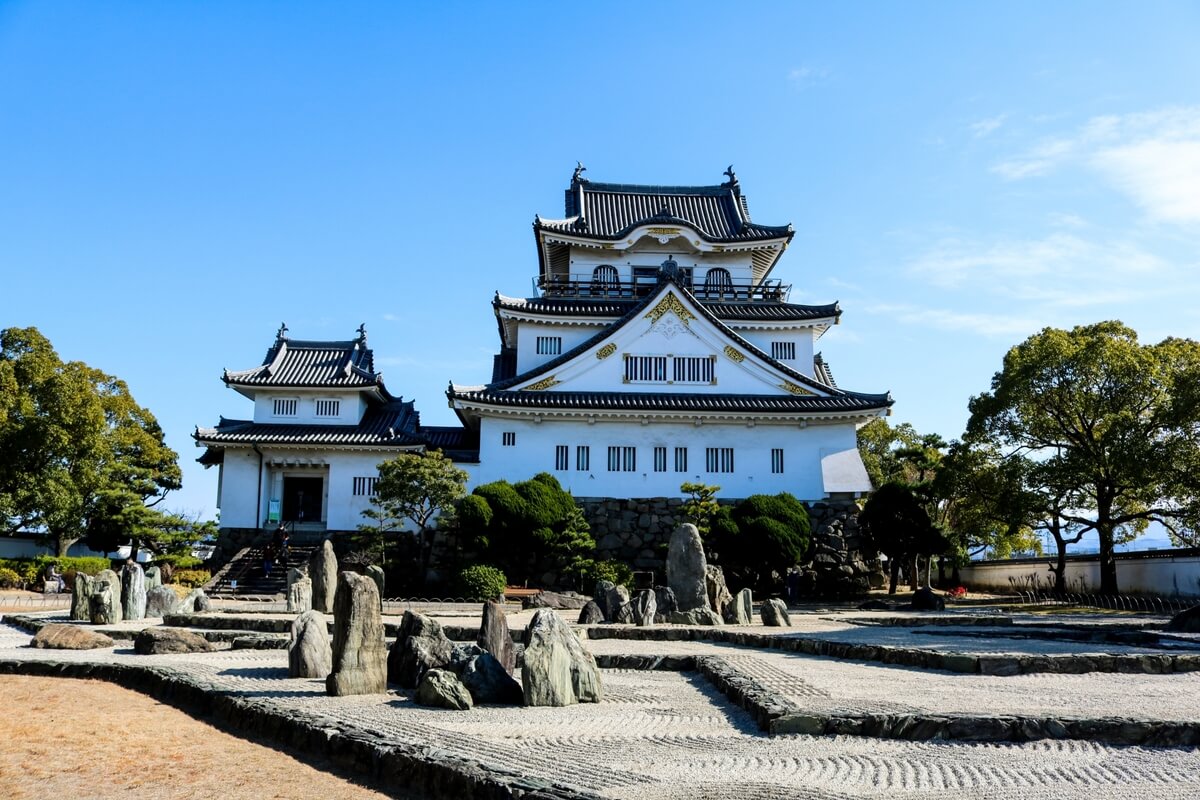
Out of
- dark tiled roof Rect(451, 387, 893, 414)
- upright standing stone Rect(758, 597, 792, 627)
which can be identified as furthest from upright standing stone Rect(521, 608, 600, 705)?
dark tiled roof Rect(451, 387, 893, 414)

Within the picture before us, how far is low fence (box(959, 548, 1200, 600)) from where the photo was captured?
31.5 meters

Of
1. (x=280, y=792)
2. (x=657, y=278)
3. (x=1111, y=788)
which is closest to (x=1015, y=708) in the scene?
(x=1111, y=788)

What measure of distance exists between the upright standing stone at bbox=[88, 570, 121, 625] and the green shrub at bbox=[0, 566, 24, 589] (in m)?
15.3

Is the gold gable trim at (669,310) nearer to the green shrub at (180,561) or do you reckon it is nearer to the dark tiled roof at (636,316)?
the dark tiled roof at (636,316)

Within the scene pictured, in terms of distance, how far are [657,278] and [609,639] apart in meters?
26.8

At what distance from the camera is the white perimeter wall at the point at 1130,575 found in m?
31.4

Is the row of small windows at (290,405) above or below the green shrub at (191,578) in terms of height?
above

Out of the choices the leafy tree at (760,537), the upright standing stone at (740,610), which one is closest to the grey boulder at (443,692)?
the upright standing stone at (740,610)

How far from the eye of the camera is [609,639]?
20797mm

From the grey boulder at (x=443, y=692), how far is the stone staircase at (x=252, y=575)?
2214 centimetres

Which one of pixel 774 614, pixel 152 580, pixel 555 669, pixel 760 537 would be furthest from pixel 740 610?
pixel 152 580

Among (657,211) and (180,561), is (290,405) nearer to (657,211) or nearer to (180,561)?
(180,561)

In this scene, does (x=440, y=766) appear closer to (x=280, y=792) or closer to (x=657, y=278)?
(x=280, y=792)

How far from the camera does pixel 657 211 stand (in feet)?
162
